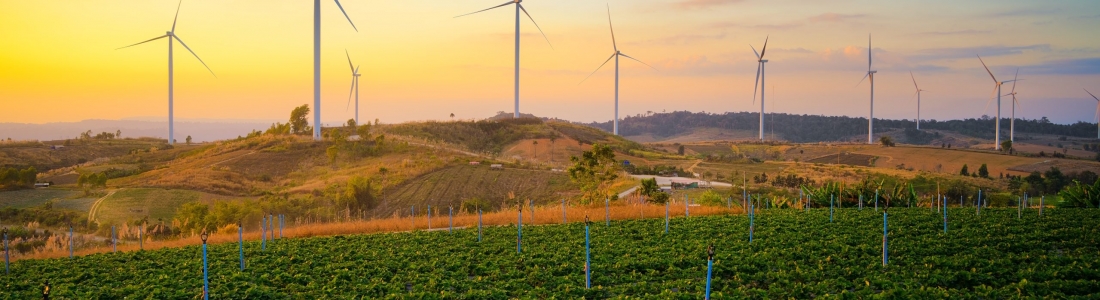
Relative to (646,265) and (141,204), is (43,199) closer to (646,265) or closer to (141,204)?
(141,204)

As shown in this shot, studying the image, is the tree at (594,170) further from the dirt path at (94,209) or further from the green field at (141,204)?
the dirt path at (94,209)

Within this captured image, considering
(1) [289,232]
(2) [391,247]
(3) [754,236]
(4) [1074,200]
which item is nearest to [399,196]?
(1) [289,232]

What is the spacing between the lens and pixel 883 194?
4078cm

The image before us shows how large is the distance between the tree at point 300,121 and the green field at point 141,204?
41.2 meters

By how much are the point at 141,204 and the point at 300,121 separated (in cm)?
4924

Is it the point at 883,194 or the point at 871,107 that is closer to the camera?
the point at 883,194

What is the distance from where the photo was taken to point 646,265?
70.2ft

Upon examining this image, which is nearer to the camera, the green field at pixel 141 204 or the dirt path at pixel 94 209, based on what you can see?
the dirt path at pixel 94 209

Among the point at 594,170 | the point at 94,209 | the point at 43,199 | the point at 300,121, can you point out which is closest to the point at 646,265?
the point at 594,170

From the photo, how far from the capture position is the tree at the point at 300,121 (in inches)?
4192

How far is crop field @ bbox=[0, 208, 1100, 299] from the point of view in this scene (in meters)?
17.9

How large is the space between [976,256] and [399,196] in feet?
167

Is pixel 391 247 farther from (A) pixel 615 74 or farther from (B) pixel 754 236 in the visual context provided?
(A) pixel 615 74

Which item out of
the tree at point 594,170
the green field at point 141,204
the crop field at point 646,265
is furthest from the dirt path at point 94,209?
the tree at point 594,170
